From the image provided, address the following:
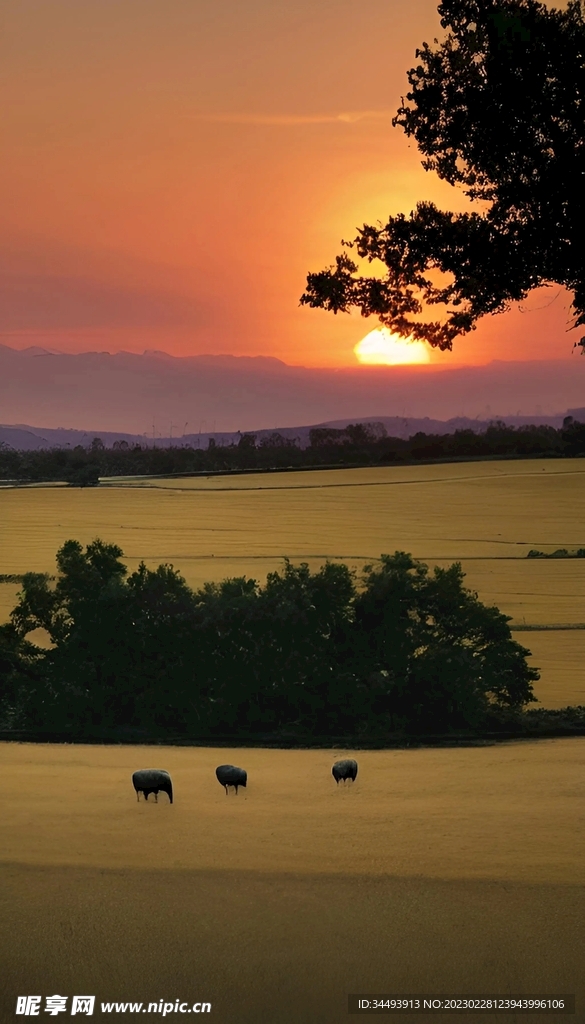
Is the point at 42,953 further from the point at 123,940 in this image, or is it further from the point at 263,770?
the point at 263,770

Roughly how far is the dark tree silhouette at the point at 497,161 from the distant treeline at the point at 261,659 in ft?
87.4

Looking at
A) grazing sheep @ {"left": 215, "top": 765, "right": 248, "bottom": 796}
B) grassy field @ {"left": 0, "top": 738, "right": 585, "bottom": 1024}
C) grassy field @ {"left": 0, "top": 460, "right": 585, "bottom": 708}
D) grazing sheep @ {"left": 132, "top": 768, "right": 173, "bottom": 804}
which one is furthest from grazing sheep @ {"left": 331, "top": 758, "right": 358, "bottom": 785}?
grassy field @ {"left": 0, "top": 460, "right": 585, "bottom": 708}

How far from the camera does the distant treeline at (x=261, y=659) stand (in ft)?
129

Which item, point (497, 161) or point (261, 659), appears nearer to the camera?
point (497, 161)

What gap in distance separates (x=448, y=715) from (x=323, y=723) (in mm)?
4147

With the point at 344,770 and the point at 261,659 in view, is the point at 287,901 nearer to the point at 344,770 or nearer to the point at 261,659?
the point at 344,770

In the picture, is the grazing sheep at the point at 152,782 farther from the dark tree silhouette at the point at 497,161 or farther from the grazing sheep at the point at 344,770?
the dark tree silhouette at the point at 497,161

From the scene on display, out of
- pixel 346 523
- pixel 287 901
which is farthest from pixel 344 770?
pixel 346 523

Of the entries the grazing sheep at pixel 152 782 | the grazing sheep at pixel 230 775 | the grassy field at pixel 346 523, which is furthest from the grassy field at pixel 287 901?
the grassy field at pixel 346 523

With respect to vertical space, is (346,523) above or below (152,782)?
below

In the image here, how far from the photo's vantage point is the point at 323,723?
39.6m

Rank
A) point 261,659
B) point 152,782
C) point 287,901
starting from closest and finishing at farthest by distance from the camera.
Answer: point 287,901
point 152,782
point 261,659

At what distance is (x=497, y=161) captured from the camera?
12648 millimetres

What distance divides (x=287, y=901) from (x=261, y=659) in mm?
29738
